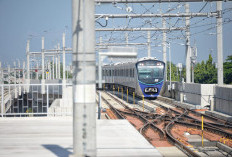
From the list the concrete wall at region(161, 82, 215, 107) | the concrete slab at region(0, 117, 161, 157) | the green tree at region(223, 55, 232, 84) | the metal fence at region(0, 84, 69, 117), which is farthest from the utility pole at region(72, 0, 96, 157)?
the green tree at region(223, 55, 232, 84)

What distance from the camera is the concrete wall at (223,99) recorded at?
60.5 feet

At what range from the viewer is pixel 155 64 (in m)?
27.3

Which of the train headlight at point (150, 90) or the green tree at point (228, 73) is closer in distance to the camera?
the train headlight at point (150, 90)

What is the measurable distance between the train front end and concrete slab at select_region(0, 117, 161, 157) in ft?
55.2

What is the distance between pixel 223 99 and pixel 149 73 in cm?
867

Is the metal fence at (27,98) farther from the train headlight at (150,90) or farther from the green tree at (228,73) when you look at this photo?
the green tree at (228,73)

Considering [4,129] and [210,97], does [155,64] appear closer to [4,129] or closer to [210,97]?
[210,97]

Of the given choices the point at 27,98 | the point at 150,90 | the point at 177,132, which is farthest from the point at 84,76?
the point at 150,90

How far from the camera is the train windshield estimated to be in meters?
27.2

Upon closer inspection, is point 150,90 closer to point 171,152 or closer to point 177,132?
point 177,132

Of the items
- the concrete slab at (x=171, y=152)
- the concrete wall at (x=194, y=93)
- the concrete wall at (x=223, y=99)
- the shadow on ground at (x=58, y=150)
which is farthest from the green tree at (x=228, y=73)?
the shadow on ground at (x=58, y=150)

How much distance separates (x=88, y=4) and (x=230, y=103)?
591 inches

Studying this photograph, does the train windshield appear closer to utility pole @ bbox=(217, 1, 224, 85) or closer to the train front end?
the train front end

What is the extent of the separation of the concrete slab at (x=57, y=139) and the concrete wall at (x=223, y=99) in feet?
32.1
